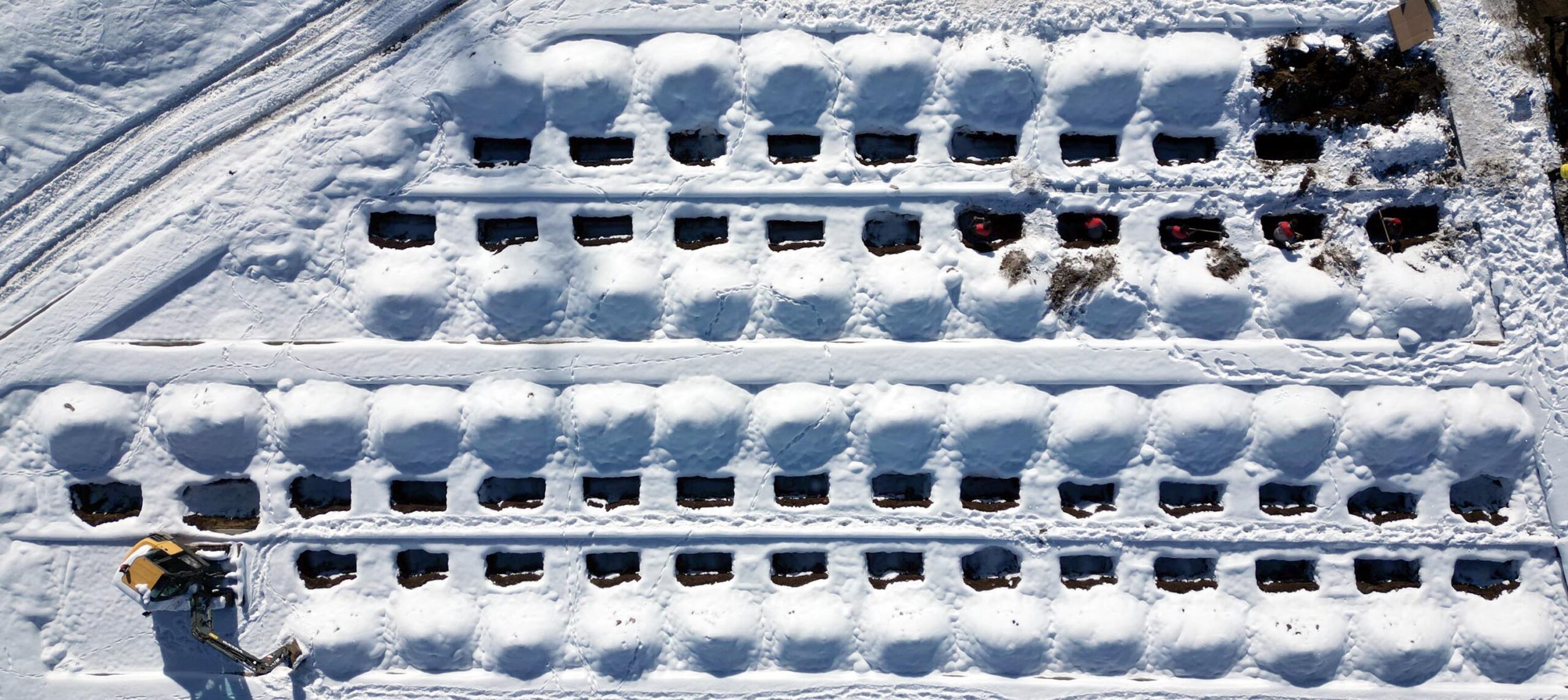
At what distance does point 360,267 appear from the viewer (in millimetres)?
9578

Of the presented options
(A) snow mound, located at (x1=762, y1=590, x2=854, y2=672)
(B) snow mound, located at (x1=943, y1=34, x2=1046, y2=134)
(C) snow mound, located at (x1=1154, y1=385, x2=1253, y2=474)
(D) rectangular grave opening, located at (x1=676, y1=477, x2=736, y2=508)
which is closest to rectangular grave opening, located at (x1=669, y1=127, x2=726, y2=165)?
(B) snow mound, located at (x1=943, y1=34, x2=1046, y2=134)

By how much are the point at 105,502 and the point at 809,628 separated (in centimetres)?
845

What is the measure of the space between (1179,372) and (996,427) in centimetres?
226

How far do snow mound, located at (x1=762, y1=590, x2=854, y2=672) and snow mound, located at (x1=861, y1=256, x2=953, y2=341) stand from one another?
322cm

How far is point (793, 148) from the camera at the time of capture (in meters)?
9.78

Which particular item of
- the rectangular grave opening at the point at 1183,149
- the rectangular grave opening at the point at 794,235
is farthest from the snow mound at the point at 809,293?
the rectangular grave opening at the point at 1183,149

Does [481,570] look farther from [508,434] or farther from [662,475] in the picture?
[662,475]

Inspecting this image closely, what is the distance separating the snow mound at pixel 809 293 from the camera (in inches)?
370

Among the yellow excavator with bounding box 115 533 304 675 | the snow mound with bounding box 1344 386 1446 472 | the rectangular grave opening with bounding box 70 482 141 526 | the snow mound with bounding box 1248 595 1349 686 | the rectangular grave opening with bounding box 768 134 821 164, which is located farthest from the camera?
the rectangular grave opening with bounding box 768 134 821 164

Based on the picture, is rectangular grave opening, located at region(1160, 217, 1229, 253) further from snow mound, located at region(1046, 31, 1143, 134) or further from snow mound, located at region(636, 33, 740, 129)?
snow mound, located at region(636, 33, 740, 129)

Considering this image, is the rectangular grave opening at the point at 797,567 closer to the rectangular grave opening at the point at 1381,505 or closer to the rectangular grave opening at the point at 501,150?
the rectangular grave opening at the point at 501,150

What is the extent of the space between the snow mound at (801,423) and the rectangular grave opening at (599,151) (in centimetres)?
330

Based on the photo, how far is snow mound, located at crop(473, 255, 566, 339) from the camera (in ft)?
30.8

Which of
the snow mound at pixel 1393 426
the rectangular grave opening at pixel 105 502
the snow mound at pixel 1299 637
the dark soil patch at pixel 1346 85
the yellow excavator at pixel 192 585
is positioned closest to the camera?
the yellow excavator at pixel 192 585
